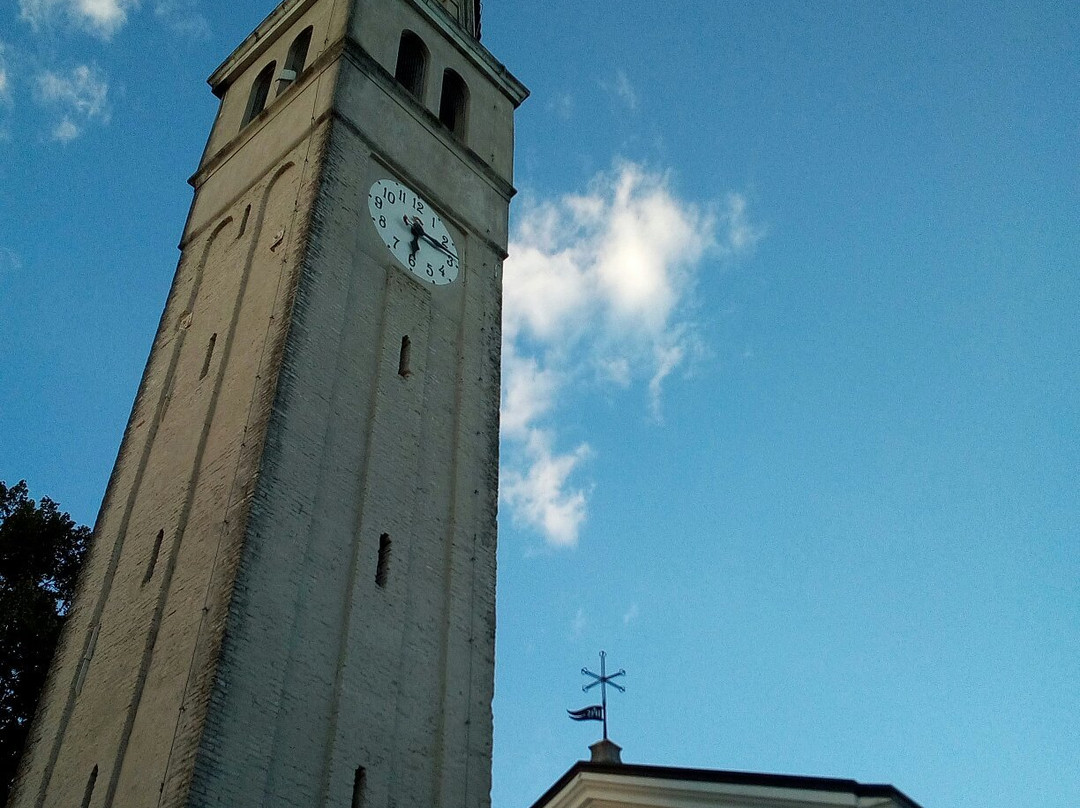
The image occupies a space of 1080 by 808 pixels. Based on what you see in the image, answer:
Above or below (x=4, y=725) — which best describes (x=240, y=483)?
above

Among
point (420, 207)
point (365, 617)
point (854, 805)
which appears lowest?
point (854, 805)

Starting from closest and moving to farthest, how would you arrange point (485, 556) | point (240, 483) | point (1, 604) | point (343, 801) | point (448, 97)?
point (343, 801) < point (240, 483) < point (485, 556) < point (1, 604) < point (448, 97)

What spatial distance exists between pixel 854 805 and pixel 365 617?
7.95m

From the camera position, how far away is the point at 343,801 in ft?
52.3

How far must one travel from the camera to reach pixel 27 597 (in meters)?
22.7

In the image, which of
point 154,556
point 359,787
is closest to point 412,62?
point 154,556

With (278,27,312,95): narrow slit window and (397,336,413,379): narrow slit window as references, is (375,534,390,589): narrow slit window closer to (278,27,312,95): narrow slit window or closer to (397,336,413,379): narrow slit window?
(397,336,413,379): narrow slit window

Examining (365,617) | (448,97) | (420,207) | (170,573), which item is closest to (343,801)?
(365,617)

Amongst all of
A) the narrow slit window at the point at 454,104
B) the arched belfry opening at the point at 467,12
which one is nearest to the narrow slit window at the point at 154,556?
the narrow slit window at the point at 454,104

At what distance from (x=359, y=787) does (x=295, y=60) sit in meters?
18.8

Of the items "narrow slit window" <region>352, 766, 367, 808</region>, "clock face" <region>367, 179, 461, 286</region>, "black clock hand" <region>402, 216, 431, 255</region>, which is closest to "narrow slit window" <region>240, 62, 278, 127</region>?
"clock face" <region>367, 179, 461, 286</region>

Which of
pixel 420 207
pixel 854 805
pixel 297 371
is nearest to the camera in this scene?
pixel 854 805

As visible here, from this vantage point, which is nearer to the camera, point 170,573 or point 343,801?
point 343,801

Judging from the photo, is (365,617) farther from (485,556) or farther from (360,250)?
(360,250)
